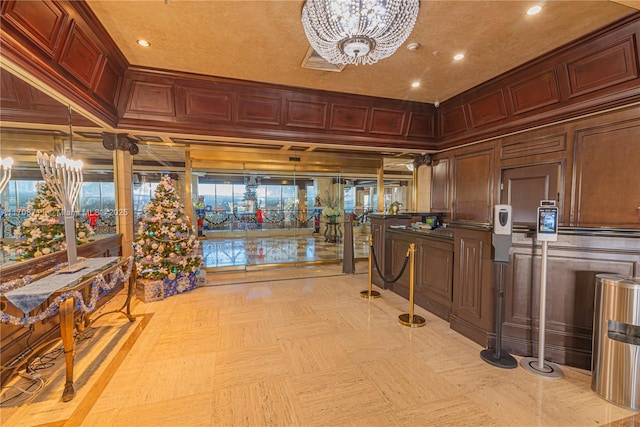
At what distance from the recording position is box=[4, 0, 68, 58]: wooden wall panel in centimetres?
190

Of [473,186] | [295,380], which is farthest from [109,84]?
[473,186]

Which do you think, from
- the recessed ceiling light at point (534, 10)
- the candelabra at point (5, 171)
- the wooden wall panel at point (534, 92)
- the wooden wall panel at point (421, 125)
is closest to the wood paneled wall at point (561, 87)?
the wooden wall panel at point (534, 92)

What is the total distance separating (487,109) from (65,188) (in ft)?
18.9

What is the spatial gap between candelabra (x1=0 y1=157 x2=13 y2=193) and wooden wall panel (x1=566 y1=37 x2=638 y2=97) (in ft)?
19.3

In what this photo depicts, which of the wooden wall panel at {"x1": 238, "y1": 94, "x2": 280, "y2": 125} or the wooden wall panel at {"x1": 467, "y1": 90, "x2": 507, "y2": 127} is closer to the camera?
the wooden wall panel at {"x1": 467, "y1": 90, "x2": 507, "y2": 127}

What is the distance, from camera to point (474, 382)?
2.30 meters

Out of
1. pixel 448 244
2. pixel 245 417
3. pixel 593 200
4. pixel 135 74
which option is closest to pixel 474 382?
A: pixel 448 244

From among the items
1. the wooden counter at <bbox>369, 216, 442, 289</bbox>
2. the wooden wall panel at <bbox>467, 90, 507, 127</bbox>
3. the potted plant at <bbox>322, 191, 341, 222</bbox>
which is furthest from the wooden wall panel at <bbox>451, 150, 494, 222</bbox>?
the potted plant at <bbox>322, 191, 341, 222</bbox>

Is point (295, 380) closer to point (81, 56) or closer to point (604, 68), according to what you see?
point (81, 56)

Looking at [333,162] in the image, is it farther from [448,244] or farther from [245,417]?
[245,417]

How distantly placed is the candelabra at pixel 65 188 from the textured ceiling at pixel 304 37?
153 cm

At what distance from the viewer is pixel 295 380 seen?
2320mm

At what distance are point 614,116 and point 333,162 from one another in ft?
14.9

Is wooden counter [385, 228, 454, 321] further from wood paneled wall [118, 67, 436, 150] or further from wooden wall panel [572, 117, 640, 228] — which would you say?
wood paneled wall [118, 67, 436, 150]
